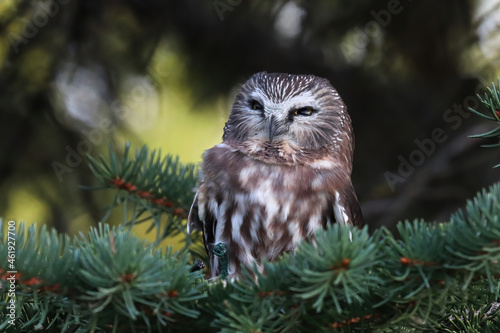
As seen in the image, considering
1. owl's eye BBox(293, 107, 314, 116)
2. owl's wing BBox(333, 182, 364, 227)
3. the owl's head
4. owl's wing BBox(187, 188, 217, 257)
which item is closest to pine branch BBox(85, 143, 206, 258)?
owl's wing BBox(187, 188, 217, 257)

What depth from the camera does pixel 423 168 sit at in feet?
12.3

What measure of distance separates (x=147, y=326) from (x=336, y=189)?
1331mm

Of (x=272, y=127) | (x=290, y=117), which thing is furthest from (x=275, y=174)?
(x=290, y=117)

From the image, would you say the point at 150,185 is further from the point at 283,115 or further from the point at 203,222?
the point at 283,115

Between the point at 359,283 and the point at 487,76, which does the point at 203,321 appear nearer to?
the point at 359,283

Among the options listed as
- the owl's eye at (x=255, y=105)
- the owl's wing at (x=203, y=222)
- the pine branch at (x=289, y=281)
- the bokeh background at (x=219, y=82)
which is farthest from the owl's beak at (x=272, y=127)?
the pine branch at (x=289, y=281)

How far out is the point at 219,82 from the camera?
383 cm

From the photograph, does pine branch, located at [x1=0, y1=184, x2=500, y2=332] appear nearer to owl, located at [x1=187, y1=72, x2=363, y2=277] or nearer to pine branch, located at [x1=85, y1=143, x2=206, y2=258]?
pine branch, located at [x1=85, y1=143, x2=206, y2=258]

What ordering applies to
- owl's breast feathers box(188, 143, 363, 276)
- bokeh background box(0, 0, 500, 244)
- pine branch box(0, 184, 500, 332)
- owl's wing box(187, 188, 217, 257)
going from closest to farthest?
pine branch box(0, 184, 500, 332), owl's breast feathers box(188, 143, 363, 276), owl's wing box(187, 188, 217, 257), bokeh background box(0, 0, 500, 244)

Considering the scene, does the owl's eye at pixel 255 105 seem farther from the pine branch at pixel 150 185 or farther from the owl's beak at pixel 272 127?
the pine branch at pixel 150 185

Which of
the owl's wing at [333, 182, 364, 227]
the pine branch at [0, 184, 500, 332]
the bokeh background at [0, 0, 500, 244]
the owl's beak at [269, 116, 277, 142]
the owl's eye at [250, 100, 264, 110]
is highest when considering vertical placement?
the bokeh background at [0, 0, 500, 244]

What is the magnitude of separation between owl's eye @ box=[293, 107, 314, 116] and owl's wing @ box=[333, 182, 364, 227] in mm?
427

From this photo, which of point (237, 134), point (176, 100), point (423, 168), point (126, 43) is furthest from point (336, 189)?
point (126, 43)

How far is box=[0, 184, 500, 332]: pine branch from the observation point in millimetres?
1371
